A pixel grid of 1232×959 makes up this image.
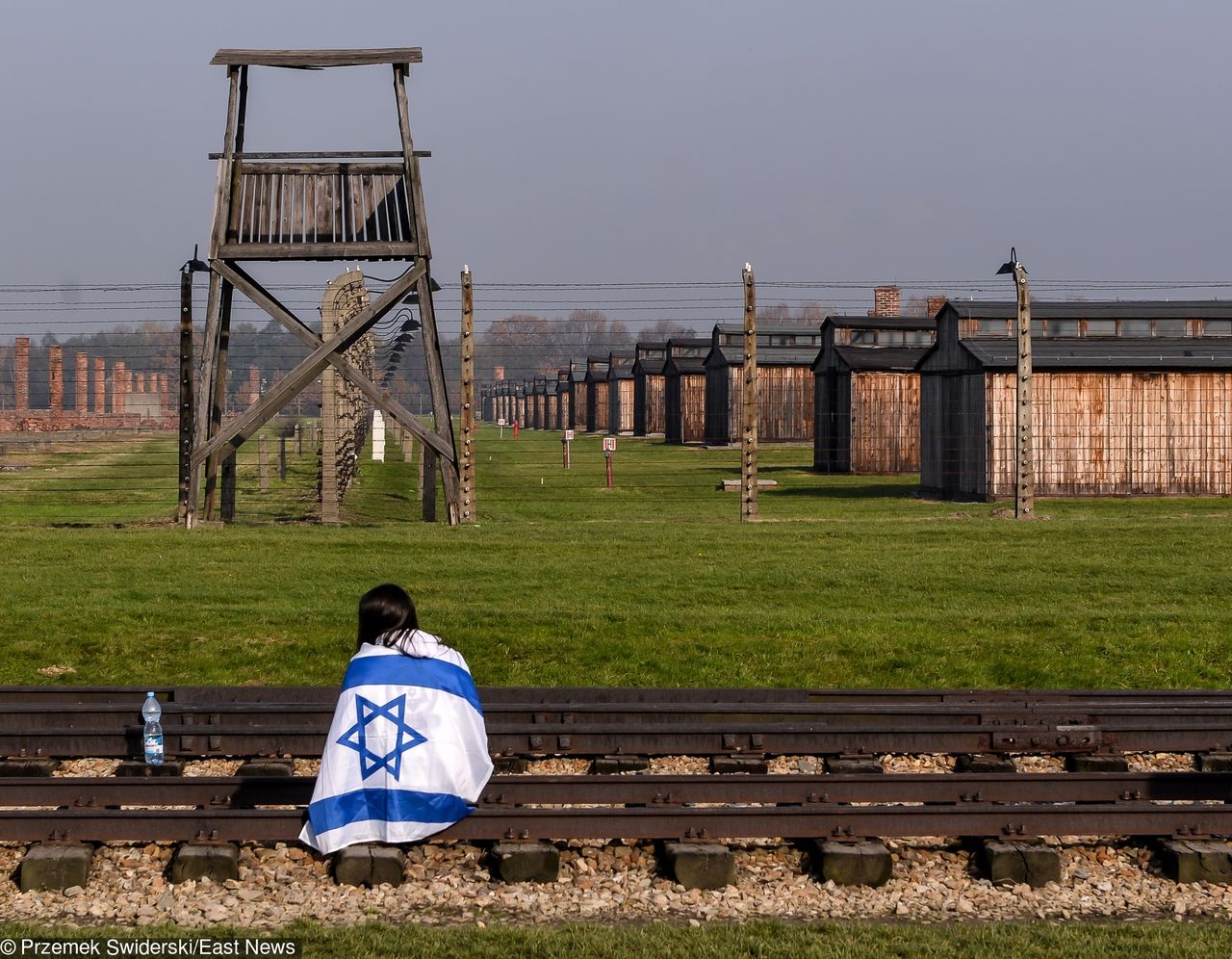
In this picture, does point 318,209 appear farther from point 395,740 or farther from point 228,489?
point 395,740

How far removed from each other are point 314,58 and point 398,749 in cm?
1453

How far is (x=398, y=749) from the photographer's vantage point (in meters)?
6.34

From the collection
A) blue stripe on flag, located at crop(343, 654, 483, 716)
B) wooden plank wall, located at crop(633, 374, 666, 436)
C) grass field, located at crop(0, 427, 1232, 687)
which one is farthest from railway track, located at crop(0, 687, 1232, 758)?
wooden plank wall, located at crop(633, 374, 666, 436)

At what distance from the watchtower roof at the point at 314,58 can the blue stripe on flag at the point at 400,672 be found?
14194mm

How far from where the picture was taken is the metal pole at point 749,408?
2123 cm

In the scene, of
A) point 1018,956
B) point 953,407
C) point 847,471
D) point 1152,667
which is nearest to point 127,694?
point 1018,956

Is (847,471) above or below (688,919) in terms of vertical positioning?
above

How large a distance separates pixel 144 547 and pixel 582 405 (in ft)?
262

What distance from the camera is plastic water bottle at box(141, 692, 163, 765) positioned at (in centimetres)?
858

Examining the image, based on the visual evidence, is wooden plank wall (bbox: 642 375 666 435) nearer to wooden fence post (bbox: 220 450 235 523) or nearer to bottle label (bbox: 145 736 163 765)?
wooden fence post (bbox: 220 450 235 523)

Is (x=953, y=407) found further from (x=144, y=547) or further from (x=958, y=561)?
(x=144, y=547)

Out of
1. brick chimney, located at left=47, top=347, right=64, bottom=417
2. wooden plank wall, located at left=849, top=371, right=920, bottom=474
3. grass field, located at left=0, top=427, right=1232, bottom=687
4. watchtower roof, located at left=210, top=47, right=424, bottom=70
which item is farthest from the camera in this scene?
brick chimney, located at left=47, top=347, right=64, bottom=417

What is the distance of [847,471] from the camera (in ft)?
133

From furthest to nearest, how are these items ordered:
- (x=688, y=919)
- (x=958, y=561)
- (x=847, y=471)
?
(x=847, y=471), (x=958, y=561), (x=688, y=919)
